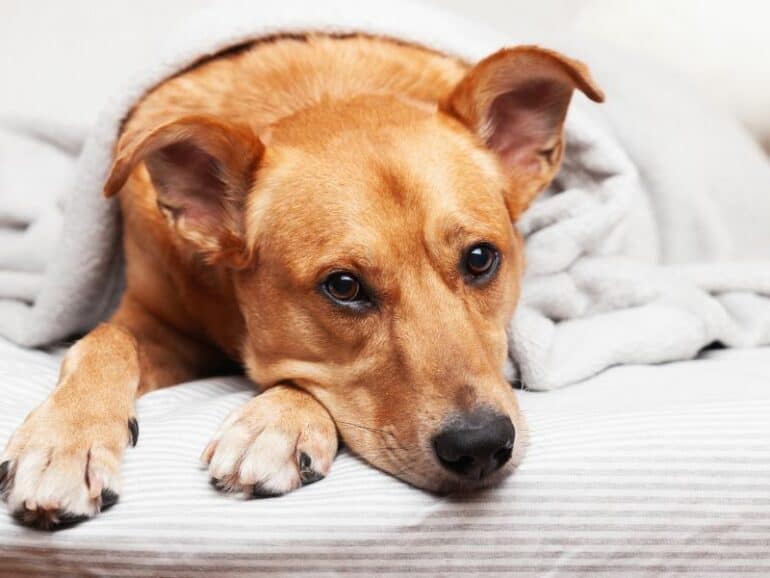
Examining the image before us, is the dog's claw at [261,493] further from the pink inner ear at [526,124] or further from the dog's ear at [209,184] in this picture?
the pink inner ear at [526,124]

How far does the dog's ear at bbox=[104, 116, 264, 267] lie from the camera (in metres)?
1.90

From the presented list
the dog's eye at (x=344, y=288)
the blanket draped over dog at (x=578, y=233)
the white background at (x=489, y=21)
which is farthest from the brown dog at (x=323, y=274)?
the white background at (x=489, y=21)

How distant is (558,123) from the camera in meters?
2.16

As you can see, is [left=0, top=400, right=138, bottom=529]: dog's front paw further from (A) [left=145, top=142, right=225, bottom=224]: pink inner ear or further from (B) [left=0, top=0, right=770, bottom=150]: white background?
(B) [left=0, top=0, right=770, bottom=150]: white background

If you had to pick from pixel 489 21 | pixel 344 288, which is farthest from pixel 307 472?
pixel 489 21

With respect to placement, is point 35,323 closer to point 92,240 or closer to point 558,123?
point 92,240

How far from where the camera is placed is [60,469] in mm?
1543

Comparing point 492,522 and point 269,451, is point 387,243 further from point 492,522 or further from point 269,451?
point 492,522

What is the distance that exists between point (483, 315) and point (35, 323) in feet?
4.27

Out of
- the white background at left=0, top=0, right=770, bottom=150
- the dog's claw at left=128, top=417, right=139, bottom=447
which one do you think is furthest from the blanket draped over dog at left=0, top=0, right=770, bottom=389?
the dog's claw at left=128, top=417, right=139, bottom=447

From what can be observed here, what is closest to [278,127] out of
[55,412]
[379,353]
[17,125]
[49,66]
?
[379,353]

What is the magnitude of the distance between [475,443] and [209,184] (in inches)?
33.5

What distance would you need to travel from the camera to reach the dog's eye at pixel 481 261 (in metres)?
1.83

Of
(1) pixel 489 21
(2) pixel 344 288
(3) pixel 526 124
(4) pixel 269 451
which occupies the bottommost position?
(1) pixel 489 21
